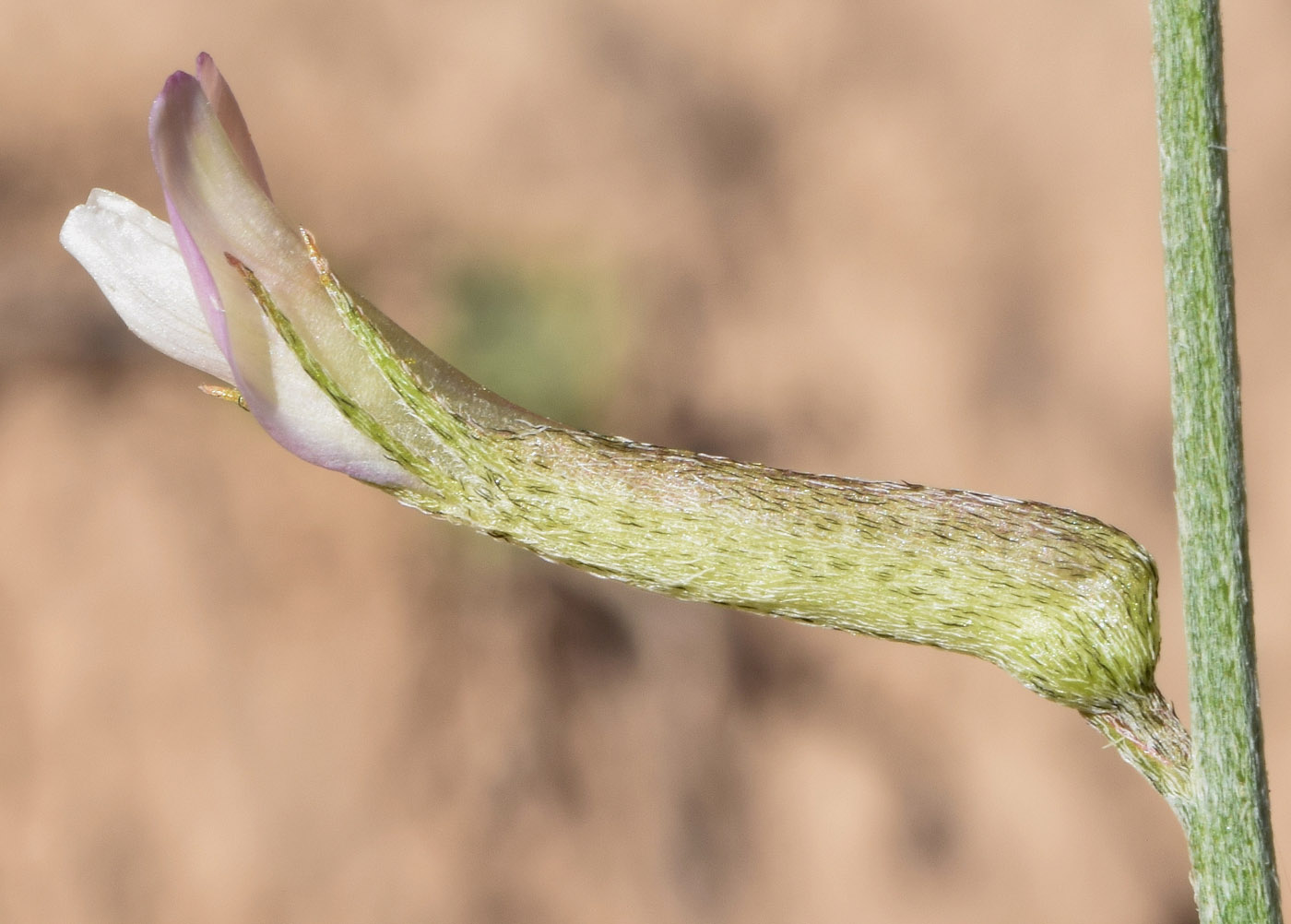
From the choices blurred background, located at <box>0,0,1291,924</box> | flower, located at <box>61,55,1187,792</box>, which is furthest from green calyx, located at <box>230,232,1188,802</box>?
blurred background, located at <box>0,0,1291,924</box>

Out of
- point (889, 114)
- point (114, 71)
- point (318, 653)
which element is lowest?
point (318, 653)

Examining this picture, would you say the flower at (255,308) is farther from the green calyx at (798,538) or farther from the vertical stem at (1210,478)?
the vertical stem at (1210,478)

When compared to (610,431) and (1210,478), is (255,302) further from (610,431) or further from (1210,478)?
(610,431)

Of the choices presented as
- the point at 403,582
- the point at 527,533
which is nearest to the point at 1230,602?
the point at 527,533

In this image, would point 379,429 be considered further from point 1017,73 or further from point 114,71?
point 1017,73

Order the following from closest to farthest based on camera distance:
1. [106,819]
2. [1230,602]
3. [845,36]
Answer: [1230,602] → [106,819] → [845,36]

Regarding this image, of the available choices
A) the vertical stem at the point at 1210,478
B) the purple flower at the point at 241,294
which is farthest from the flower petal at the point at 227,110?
the vertical stem at the point at 1210,478

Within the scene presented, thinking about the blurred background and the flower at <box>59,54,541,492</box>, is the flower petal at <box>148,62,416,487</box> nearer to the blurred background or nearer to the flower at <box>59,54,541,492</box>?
the flower at <box>59,54,541,492</box>
